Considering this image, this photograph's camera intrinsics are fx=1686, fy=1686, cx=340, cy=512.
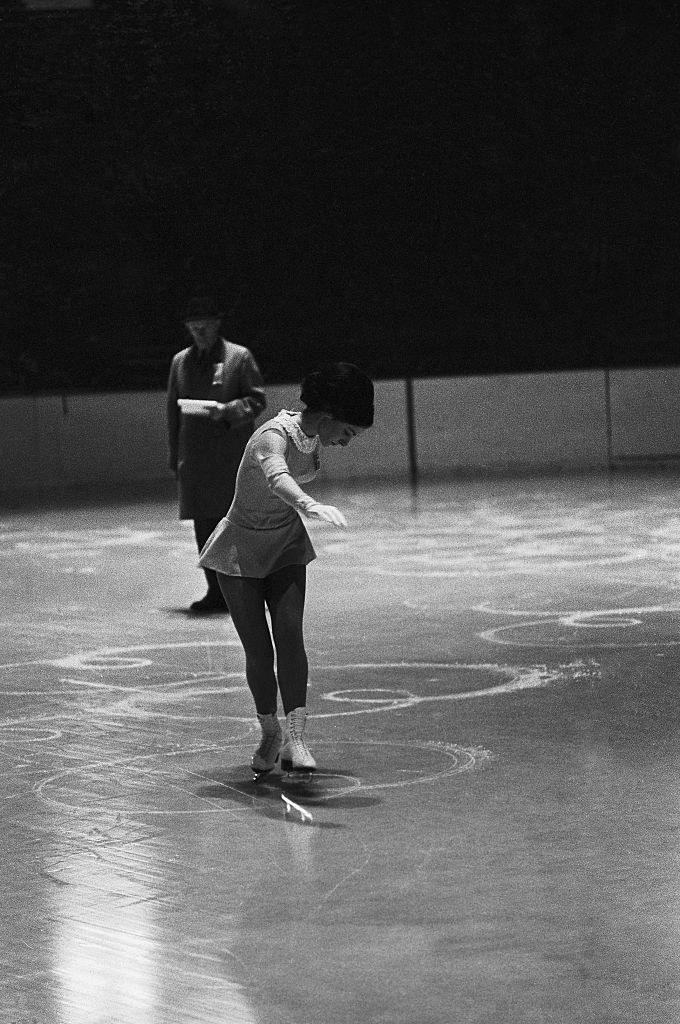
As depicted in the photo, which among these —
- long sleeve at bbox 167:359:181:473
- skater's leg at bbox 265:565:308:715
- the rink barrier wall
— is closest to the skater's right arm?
skater's leg at bbox 265:565:308:715

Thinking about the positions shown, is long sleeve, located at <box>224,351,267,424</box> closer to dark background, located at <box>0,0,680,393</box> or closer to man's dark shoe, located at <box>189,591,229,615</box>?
man's dark shoe, located at <box>189,591,229,615</box>

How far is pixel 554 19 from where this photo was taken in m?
18.7

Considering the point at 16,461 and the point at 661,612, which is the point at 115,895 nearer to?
the point at 661,612

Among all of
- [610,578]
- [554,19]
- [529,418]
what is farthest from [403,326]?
[610,578]

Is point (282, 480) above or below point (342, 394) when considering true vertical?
below

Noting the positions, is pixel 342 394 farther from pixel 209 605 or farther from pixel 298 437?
pixel 209 605

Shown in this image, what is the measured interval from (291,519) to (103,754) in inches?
44.9

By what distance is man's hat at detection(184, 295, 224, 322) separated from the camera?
351 inches

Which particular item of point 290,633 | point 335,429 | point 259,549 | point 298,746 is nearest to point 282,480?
point 335,429

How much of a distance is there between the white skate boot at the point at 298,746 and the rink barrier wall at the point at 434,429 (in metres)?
12.2

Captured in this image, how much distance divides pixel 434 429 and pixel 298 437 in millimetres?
12553

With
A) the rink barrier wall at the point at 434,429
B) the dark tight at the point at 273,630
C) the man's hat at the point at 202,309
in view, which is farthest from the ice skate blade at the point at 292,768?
the rink barrier wall at the point at 434,429

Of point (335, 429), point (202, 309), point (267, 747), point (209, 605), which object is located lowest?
point (209, 605)

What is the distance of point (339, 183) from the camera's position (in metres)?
18.8
